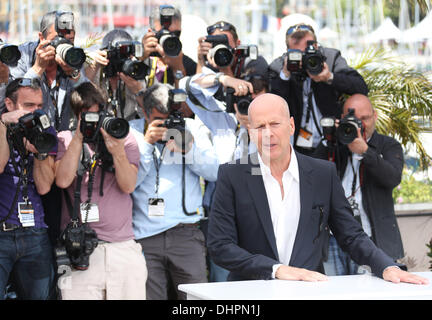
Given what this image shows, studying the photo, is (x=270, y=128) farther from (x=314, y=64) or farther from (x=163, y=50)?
(x=163, y=50)

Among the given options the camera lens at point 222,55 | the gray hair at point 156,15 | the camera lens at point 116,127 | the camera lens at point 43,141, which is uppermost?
the gray hair at point 156,15

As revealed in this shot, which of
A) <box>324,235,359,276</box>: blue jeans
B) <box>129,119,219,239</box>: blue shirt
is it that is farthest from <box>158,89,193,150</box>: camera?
<box>324,235,359,276</box>: blue jeans

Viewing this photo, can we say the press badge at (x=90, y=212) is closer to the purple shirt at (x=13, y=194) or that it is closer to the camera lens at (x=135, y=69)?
the purple shirt at (x=13, y=194)

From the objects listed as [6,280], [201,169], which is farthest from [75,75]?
[6,280]

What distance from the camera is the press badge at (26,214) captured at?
15.4 feet

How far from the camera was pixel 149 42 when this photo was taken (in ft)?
18.1

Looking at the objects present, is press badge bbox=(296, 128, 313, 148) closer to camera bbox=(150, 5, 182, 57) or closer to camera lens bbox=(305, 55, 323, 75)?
camera lens bbox=(305, 55, 323, 75)

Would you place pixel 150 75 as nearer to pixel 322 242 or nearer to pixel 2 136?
pixel 2 136

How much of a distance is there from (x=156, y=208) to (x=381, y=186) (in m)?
1.70

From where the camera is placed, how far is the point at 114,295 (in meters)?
4.91

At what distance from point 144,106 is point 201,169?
0.61 m

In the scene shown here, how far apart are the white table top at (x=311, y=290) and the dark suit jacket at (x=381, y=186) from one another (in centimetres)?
204

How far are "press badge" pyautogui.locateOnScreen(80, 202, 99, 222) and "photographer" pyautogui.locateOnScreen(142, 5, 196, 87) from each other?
1.22 meters

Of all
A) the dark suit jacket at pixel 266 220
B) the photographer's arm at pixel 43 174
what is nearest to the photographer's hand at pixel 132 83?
the photographer's arm at pixel 43 174
